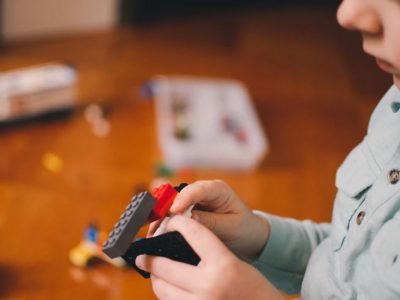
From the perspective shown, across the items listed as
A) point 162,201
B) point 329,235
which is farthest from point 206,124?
point 162,201

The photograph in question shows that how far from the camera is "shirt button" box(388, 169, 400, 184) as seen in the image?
0.52 metres

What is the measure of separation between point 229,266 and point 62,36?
151 centimetres

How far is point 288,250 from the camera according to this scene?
0.63m

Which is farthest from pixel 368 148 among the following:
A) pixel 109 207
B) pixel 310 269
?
pixel 109 207

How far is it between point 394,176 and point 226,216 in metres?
0.17

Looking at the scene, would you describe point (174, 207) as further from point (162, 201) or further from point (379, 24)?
point (379, 24)

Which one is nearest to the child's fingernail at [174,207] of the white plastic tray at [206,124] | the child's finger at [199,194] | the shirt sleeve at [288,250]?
the child's finger at [199,194]

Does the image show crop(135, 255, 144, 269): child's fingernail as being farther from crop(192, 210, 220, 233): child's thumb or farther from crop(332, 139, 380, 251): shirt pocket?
crop(332, 139, 380, 251): shirt pocket

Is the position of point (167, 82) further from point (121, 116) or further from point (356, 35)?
point (356, 35)

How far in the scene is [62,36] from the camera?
183 centimetres

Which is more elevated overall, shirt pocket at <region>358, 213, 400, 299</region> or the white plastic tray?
shirt pocket at <region>358, 213, 400, 299</region>

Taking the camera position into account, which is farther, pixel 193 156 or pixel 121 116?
pixel 121 116

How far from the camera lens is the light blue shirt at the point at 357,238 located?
501 millimetres

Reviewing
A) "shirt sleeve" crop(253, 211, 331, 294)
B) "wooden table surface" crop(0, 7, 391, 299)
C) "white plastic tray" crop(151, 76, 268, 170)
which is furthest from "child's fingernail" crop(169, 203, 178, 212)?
"white plastic tray" crop(151, 76, 268, 170)
